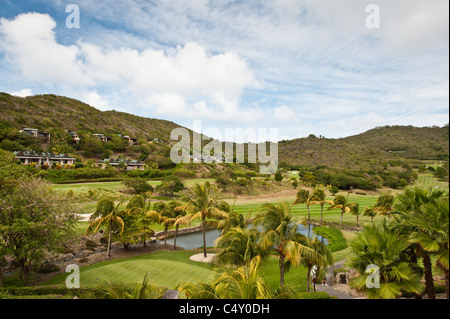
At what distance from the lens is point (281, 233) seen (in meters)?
10.8

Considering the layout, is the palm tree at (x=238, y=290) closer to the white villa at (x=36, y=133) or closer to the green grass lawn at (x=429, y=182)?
the green grass lawn at (x=429, y=182)

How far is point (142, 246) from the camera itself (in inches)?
913

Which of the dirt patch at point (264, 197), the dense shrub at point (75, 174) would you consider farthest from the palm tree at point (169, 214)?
the dense shrub at point (75, 174)

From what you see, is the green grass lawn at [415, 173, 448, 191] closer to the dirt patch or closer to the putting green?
the putting green

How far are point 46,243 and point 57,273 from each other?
4.19 meters

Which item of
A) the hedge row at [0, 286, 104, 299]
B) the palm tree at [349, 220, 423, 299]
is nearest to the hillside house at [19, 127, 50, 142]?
the hedge row at [0, 286, 104, 299]

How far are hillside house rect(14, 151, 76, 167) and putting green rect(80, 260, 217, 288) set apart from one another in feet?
179

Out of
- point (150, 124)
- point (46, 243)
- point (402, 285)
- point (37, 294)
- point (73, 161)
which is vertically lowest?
point (37, 294)

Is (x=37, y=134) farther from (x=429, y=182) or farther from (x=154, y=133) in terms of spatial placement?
(x=429, y=182)

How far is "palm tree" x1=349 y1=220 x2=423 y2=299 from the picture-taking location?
6.29 metres

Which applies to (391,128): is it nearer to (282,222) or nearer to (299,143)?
(299,143)

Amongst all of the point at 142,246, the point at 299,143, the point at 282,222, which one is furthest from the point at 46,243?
the point at 299,143

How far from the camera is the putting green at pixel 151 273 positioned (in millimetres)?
13398

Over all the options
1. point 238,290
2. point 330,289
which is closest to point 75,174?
point 330,289
